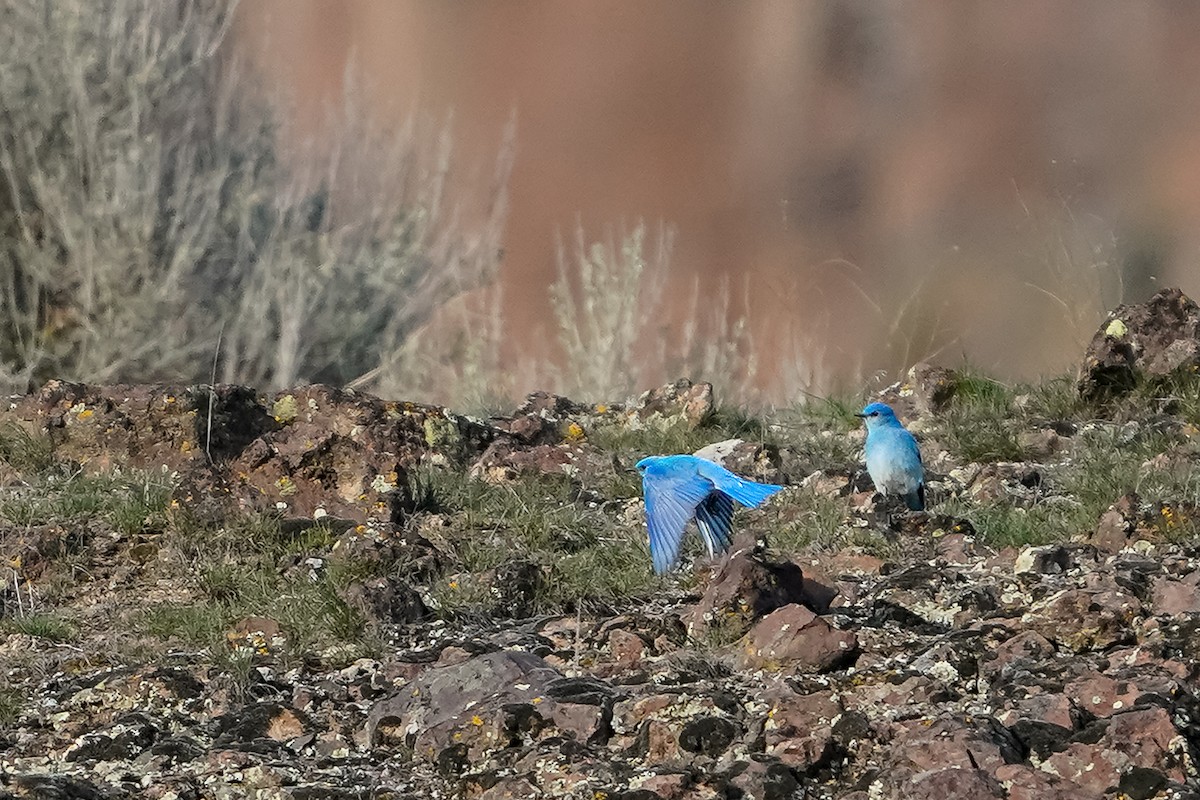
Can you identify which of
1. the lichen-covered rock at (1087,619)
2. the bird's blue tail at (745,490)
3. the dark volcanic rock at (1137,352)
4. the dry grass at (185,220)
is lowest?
the lichen-covered rock at (1087,619)

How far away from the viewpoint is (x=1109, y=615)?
3816mm

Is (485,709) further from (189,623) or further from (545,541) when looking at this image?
(545,541)

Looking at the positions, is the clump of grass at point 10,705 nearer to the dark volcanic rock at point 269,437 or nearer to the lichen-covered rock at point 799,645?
the dark volcanic rock at point 269,437

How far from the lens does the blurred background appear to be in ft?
29.3

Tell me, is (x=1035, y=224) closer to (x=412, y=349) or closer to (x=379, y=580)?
(x=412, y=349)

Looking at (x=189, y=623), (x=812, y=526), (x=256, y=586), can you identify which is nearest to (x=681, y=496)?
(x=812, y=526)

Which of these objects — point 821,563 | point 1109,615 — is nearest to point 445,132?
point 821,563

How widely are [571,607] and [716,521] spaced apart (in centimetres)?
43

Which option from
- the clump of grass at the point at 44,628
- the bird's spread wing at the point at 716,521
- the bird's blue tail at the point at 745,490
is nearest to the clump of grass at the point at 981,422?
the bird's spread wing at the point at 716,521

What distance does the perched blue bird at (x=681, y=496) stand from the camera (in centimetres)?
423

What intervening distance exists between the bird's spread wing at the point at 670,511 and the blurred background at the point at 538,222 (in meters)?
2.82

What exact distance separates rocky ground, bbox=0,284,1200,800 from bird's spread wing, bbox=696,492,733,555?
65mm

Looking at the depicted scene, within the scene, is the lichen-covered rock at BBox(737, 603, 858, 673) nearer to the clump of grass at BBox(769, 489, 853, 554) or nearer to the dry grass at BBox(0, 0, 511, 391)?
the clump of grass at BBox(769, 489, 853, 554)

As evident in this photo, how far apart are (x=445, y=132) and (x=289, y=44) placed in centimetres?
107
